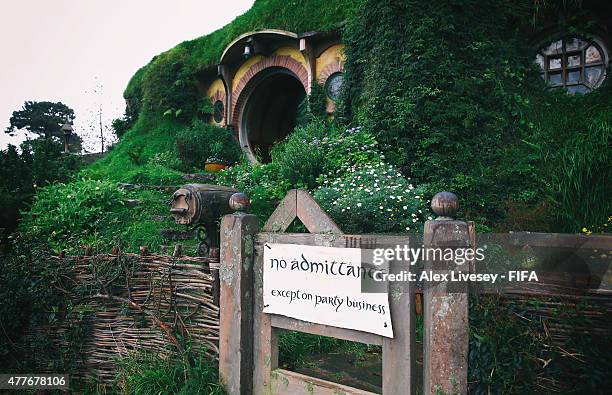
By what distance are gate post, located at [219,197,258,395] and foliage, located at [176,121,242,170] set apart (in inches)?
339

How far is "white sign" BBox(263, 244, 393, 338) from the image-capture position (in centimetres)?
265

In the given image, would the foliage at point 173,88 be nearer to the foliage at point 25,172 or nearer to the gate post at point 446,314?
the foliage at point 25,172

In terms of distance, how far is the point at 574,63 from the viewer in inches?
291

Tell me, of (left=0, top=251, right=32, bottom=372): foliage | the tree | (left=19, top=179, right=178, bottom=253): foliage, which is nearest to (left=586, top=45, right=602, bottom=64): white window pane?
(left=19, top=179, right=178, bottom=253): foliage

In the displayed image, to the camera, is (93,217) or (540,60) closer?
(93,217)

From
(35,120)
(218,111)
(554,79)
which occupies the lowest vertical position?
(554,79)

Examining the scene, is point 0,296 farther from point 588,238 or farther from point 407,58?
point 407,58

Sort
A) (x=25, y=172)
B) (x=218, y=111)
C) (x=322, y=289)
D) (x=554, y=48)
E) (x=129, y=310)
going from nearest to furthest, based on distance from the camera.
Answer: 1. (x=322, y=289)
2. (x=129, y=310)
3. (x=554, y=48)
4. (x=25, y=172)
5. (x=218, y=111)

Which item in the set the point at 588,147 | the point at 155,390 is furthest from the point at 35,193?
the point at 588,147

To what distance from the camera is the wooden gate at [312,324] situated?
2400mm

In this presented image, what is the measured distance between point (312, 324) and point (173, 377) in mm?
1327

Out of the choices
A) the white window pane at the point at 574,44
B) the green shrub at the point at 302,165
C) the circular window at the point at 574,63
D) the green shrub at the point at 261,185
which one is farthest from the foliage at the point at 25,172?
the white window pane at the point at 574,44

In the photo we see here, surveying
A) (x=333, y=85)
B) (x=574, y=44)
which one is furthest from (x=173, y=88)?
(x=574, y=44)

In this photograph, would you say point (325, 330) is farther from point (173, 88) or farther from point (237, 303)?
point (173, 88)
